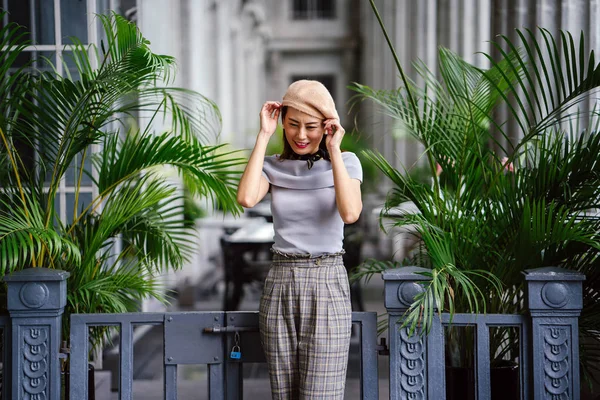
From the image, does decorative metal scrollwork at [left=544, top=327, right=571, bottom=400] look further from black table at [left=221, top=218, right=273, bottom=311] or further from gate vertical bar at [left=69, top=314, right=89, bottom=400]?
black table at [left=221, top=218, right=273, bottom=311]

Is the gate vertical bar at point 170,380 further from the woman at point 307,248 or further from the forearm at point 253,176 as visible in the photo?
the forearm at point 253,176

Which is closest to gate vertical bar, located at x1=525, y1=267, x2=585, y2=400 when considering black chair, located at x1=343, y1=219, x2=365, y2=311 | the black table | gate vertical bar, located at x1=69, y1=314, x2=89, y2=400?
gate vertical bar, located at x1=69, y1=314, x2=89, y2=400

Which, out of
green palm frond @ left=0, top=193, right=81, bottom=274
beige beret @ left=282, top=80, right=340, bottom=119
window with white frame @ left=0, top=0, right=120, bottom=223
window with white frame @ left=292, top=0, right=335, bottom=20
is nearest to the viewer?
beige beret @ left=282, top=80, right=340, bottom=119

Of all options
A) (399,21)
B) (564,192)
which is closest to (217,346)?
(564,192)

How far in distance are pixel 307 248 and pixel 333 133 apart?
0.40 metres

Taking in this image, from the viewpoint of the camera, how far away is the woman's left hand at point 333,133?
2.40m

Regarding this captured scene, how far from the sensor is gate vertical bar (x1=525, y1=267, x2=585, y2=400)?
107 inches

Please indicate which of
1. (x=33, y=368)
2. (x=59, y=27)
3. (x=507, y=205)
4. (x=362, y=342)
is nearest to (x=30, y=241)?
(x=33, y=368)

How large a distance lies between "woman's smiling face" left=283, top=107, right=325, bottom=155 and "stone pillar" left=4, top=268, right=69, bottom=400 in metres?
1.07

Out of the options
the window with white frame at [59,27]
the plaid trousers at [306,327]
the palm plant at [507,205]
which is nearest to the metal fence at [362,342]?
the palm plant at [507,205]

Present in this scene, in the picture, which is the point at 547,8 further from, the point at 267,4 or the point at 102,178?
the point at 267,4

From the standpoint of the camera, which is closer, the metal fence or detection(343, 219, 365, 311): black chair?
the metal fence

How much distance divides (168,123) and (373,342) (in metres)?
5.71

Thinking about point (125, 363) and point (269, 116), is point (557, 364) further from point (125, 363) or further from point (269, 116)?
point (125, 363)
